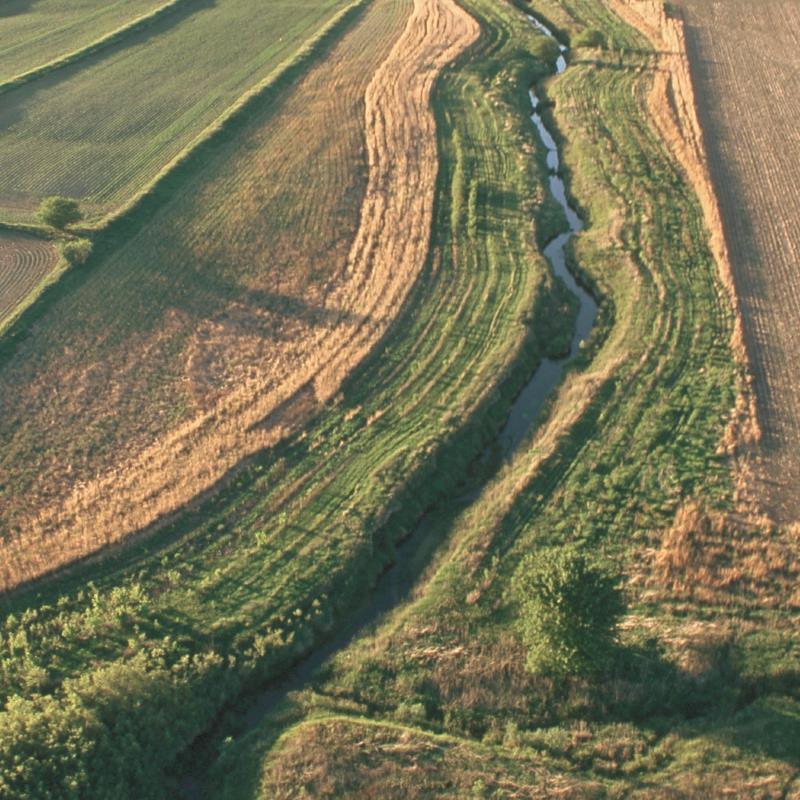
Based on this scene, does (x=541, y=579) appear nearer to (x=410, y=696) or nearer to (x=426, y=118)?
(x=410, y=696)

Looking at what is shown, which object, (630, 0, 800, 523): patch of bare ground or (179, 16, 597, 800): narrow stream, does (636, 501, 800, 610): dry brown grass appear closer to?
(630, 0, 800, 523): patch of bare ground

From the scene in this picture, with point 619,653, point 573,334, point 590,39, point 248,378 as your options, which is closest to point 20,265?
point 248,378

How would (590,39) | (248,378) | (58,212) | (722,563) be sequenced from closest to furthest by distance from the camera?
(722,563)
(248,378)
(58,212)
(590,39)

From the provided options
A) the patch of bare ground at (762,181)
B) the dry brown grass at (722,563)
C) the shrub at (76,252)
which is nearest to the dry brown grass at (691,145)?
A: the patch of bare ground at (762,181)

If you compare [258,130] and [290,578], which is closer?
[290,578]

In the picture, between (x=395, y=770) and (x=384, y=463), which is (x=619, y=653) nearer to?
(x=395, y=770)

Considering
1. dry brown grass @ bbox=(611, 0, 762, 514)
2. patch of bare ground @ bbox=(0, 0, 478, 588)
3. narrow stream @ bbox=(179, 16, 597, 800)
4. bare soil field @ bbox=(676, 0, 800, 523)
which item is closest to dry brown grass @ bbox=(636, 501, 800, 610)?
dry brown grass @ bbox=(611, 0, 762, 514)

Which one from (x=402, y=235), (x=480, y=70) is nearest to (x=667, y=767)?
(x=402, y=235)
